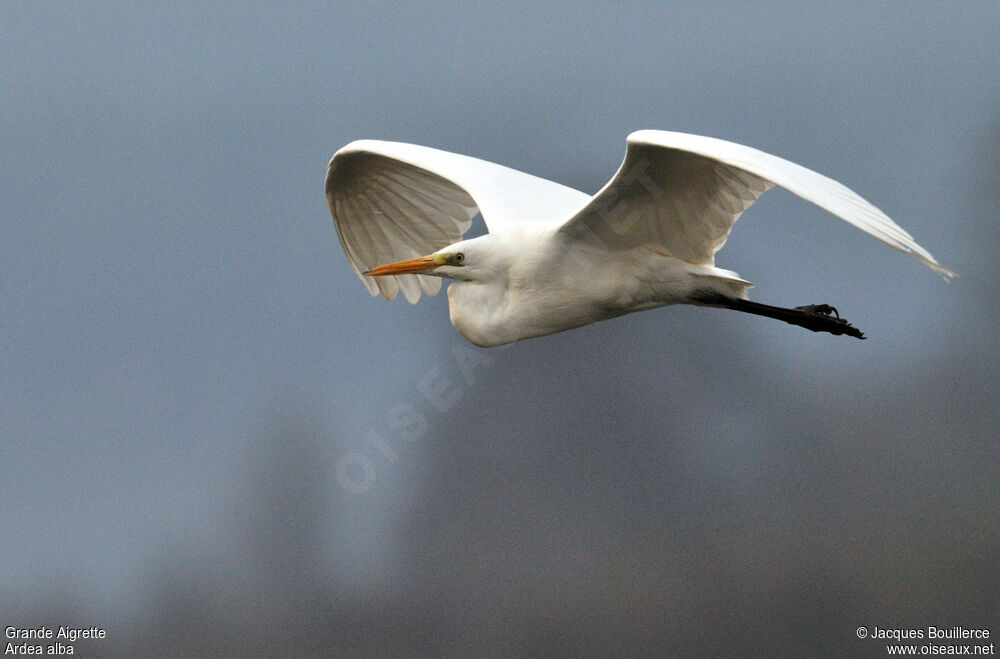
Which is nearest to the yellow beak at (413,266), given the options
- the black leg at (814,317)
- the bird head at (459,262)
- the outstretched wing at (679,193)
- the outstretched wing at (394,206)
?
the bird head at (459,262)

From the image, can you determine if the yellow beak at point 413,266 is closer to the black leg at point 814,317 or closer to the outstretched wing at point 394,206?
the outstretched wing at point 394,206

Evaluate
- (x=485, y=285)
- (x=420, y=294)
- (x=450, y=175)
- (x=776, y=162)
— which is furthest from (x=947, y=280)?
(x=420, y=294)

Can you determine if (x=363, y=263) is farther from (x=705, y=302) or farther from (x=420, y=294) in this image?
(x=705, y=302)

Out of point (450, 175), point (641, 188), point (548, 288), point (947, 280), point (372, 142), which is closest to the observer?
point (947, 280)

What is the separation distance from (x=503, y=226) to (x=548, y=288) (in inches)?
17.2

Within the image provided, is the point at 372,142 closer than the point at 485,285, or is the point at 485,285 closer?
the point at 485,285

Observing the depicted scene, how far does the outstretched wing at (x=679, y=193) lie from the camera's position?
448 cm

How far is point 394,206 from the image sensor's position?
24.2 feet

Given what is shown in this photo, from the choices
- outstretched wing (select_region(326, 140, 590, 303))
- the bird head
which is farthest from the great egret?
outstretched wing (select_region(326, 140, 590, 303))

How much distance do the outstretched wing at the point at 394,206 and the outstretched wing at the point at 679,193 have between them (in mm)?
1375

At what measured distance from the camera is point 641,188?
520cm

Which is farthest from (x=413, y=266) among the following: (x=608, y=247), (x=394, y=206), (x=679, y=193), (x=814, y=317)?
(x=814, y=317)

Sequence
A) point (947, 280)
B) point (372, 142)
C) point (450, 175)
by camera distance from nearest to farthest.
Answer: point (947, 280), point (450, 175), point (372, 142)

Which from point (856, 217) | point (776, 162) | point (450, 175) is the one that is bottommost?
point (856, 217)
